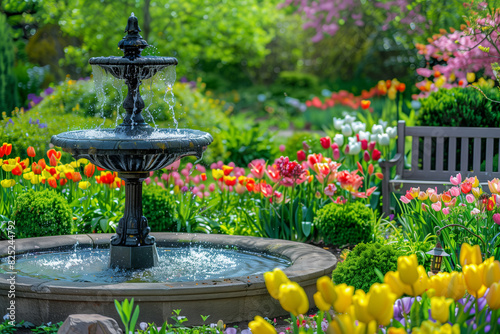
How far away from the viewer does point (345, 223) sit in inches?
211

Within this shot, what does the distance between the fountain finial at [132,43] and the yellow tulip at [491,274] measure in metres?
2.89

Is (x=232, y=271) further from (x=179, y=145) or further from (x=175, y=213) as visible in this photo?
(x=175, y=213)

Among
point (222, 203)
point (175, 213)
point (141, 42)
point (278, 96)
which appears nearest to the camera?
point (141, 42)

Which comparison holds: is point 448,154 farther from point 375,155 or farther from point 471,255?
point 471,255

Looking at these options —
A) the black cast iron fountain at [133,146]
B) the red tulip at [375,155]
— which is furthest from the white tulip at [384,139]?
the black cast iron fountain at [133,146]

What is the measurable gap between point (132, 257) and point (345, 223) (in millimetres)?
1929

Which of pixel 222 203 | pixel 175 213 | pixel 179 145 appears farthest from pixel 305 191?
pixel 179 145

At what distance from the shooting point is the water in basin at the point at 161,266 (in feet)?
13.9

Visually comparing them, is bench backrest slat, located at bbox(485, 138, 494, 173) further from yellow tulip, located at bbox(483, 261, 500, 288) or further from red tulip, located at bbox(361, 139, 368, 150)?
yellow tulip, located at bbox(483, 261, 500, 288)

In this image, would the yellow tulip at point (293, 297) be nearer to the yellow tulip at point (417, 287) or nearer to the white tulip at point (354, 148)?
the yellow tulip at point (417, 287)

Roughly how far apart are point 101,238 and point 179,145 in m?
1.54

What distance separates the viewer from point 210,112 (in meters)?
10.6

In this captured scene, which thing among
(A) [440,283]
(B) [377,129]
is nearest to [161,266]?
(A) [440,283]

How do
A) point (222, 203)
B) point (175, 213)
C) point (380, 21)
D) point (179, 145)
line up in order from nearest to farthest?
point (179, 145) < point (175, 213) < point (222, 203) < point (380, 21)
